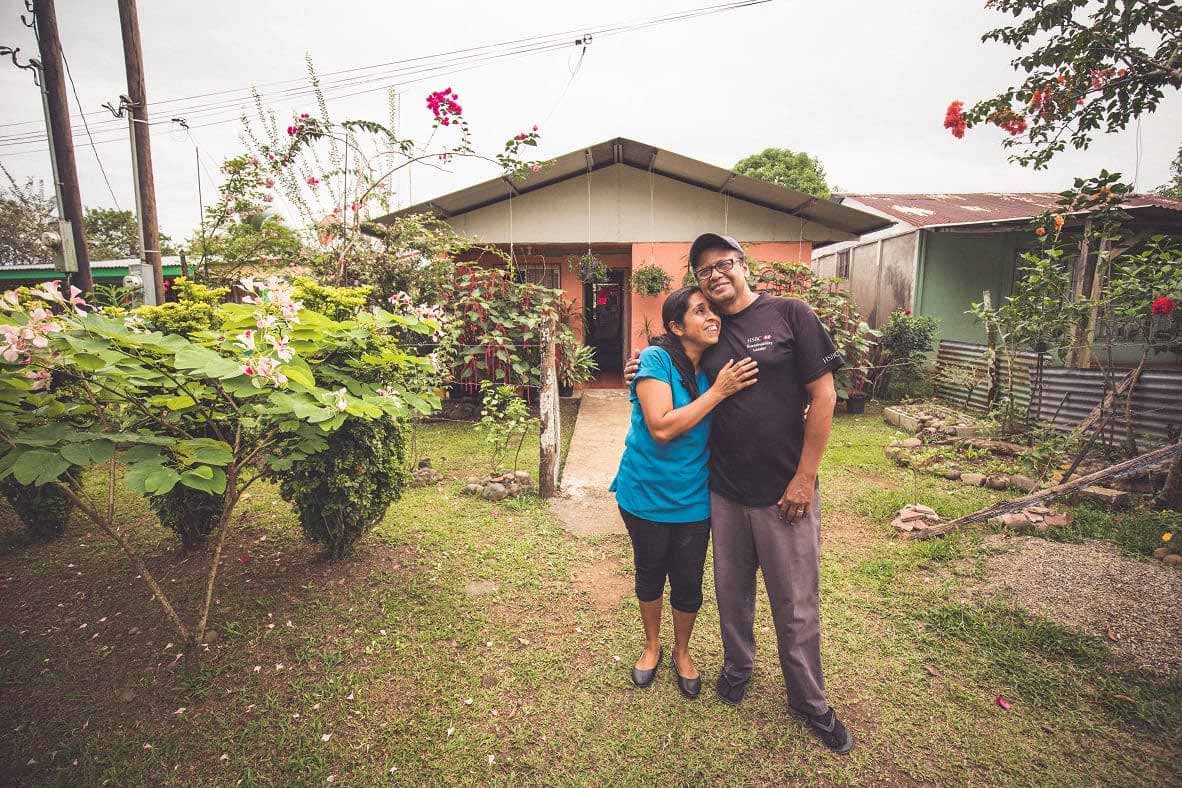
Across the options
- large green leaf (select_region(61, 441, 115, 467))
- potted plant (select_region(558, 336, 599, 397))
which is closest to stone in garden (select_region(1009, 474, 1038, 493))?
potted plant (select_region(558, 336, 599, 397))

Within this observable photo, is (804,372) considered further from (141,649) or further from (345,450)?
(141,649)

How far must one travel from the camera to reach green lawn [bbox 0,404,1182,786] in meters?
2.14

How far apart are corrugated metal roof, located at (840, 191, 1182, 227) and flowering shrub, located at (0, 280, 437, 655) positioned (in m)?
11.7

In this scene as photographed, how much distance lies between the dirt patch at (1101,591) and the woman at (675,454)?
2362 millimetres

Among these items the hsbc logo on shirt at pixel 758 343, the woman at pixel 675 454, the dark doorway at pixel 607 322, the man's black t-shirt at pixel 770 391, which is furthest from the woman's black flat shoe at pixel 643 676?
the dark doorway at pixel 607 322

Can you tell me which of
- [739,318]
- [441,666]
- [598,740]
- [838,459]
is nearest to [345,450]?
[441,666]

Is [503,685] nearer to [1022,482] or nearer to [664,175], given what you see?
[1022,482]

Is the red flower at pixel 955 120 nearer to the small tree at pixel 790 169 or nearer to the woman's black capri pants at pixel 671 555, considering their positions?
the woman's black capri pants at pixel 671 555

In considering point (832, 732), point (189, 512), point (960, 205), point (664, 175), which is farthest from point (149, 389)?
point (960, 205)

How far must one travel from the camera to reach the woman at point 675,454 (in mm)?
2074

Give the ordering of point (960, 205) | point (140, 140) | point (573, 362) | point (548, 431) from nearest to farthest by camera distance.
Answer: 1. point (548, 431)
2. point (140, 140)
3. point (573, 362)
4. point (960, 205)

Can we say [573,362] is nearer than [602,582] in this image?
No

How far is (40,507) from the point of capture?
414cm

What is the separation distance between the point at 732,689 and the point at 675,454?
4.16 ft
